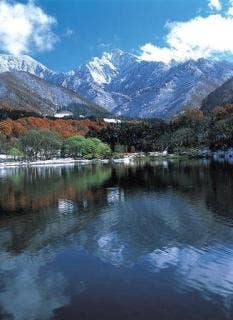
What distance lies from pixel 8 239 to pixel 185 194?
3344 centimetres

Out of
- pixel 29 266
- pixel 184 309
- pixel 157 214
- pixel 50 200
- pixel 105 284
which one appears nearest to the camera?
pixel 184 309

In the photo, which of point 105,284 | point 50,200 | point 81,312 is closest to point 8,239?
point 105,284

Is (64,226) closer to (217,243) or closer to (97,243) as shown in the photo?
(97,243)

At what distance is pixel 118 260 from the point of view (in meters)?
29.8

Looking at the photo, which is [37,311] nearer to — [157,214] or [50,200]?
[157,214]

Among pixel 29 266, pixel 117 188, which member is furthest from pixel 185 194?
pixel 29 266

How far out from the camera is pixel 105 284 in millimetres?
25062

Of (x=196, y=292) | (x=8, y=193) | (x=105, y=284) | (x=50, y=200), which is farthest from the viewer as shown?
(x=8, y=193)

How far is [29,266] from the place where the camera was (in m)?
28.9

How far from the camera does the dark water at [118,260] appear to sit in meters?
21.5

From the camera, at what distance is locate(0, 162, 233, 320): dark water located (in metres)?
21.5

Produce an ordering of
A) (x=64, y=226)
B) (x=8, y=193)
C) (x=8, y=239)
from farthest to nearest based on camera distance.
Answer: (x=8, y=193) < (x=64, y=226) < (x=8, y=239)

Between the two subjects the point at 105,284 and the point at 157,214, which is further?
the point at 157,214

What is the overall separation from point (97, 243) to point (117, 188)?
4331 centimetres
